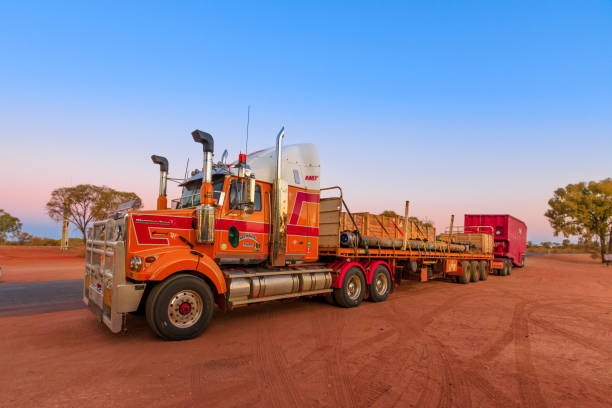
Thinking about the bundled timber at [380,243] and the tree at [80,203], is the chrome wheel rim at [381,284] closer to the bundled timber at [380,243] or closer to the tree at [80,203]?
the bundled timber at [380,243]

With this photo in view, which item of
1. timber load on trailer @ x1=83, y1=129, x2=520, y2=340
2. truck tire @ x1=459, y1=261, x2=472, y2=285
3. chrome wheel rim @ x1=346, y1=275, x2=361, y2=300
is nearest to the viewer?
timber load on trailer @ x1=83, y1=129, x2=520, y2=340

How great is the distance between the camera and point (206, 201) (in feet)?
20.9

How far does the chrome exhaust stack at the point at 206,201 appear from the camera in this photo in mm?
6270

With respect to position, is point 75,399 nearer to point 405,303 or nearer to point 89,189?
point 405,303

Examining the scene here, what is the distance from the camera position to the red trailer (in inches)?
857

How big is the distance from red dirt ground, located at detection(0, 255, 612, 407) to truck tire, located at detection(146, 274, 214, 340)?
0.24 metres

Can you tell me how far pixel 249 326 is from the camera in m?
6.93

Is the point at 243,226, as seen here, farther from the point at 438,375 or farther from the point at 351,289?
the point at 438,375

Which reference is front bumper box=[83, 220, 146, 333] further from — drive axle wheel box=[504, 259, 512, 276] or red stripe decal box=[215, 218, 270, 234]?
drive axle wheel box=[504, 259, 512, 276]

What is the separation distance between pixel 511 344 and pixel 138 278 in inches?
254

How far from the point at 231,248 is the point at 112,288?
2206 millimetres

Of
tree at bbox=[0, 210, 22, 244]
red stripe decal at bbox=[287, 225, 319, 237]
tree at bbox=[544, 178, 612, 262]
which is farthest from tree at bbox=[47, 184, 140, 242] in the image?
tree at bbox=[544, 178, 612, 262]

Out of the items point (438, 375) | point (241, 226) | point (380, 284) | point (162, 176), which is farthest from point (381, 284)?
point (162, 176)

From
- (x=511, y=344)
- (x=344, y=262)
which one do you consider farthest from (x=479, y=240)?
(x=511, y=344)
